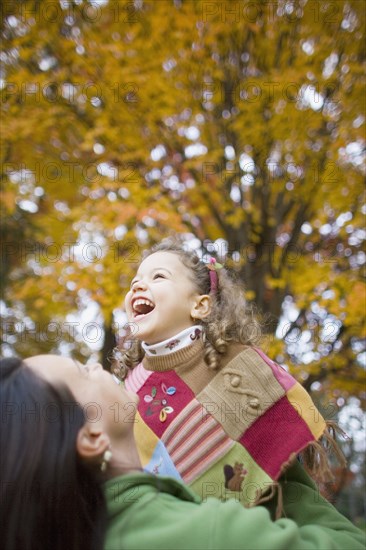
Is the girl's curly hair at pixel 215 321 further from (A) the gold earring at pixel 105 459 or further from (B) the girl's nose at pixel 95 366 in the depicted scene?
(A) the gold earring at pixel 105 459

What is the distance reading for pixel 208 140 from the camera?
5.66 m

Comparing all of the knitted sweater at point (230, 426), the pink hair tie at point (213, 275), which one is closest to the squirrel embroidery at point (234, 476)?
the knitted sweater at point (230, 426)

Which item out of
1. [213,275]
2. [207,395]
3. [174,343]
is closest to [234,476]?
[207,395]

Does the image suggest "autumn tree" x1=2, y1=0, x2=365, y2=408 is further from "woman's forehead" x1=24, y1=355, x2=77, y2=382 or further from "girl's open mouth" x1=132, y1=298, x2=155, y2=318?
"woman's forehead" x1=24, y1=355, x2=77, y2=382

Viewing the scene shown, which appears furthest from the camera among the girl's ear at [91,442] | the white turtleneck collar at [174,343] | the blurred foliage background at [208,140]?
the blurred foliage background at [208,140]

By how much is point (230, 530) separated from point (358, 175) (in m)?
4.65

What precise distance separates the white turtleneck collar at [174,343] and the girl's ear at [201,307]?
0.21ft

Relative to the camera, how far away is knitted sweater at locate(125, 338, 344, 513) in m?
1.65

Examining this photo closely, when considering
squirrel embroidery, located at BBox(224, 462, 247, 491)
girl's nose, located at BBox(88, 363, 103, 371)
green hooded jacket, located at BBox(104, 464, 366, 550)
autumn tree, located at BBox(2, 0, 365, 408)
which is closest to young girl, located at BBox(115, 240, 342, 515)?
squirrel embroidery, located at BBox(224, 462, 247, 491)

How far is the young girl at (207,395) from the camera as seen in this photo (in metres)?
1.67

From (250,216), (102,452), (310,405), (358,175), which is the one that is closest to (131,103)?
(250,216)

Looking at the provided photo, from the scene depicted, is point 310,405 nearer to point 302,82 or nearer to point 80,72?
point 302,82

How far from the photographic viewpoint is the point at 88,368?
4.54 feet

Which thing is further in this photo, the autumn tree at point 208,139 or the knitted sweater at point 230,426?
the autumn tree at point 208,139
